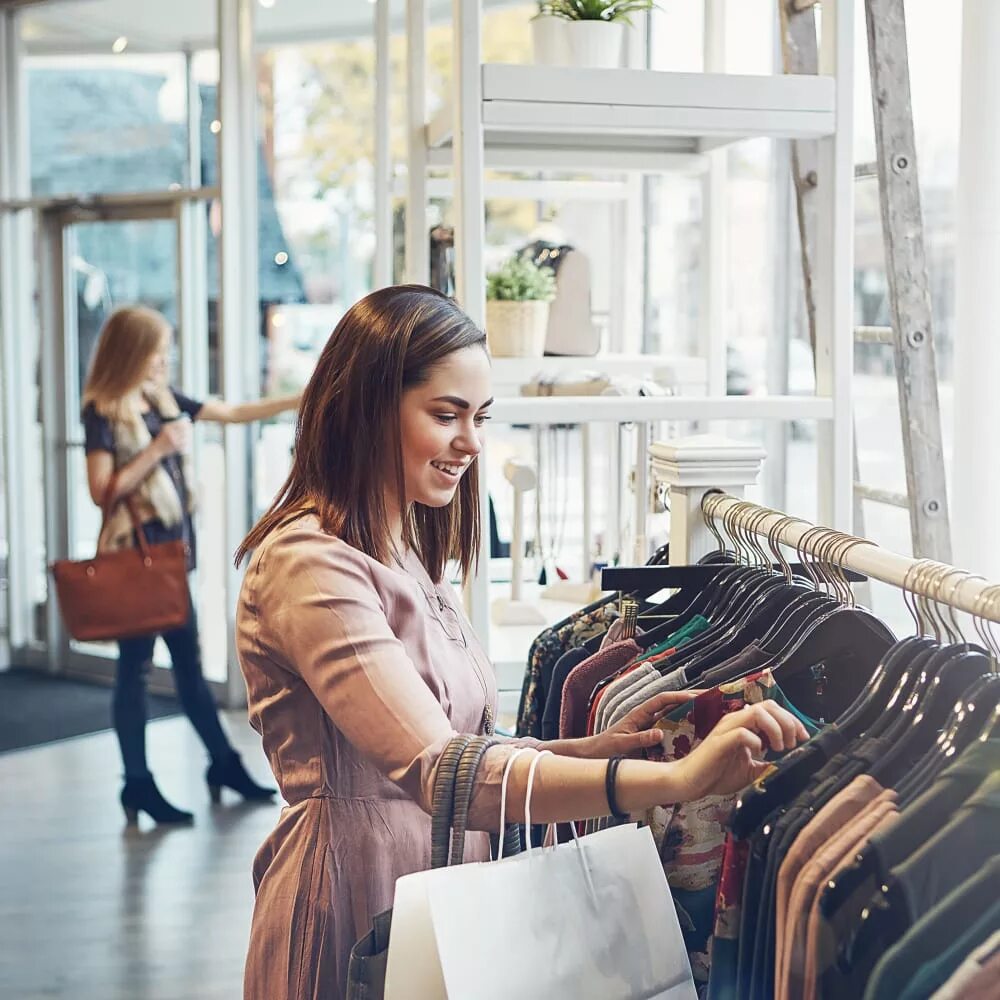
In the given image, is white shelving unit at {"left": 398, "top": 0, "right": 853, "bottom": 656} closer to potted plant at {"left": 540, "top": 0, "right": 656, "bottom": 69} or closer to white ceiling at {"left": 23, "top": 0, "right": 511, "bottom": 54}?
potted plant at {"left": 540, "top": 0, "right": 656, "bottom": 69}

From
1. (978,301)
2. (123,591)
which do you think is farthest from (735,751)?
(123,591)

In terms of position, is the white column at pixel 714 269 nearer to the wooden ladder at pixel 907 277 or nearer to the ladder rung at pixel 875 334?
the ladder rung at pixel 875 334

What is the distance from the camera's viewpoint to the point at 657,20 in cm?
516

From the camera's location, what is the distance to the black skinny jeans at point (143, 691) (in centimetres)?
459

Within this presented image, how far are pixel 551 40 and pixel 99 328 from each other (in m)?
4.65

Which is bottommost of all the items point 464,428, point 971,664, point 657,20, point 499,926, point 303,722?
point 499,926

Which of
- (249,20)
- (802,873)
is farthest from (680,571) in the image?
(249,20)

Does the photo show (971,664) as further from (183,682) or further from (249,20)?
(249,20)

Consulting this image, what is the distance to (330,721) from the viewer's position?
1.53 m

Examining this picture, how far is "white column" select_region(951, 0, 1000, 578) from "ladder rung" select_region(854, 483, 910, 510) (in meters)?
0.10

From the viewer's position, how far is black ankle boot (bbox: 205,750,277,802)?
16.2 ft

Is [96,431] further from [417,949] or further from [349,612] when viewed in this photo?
[417,949]

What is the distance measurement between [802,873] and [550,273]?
220 centimetres

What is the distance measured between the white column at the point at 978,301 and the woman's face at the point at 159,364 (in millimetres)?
2789
